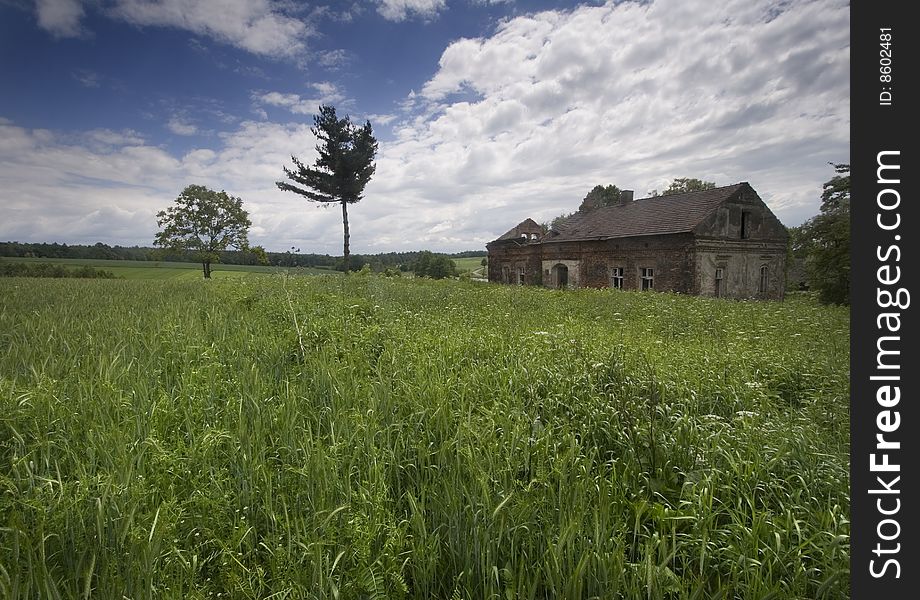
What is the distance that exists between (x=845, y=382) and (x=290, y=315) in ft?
26.5

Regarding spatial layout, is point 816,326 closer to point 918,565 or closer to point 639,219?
point 918,565

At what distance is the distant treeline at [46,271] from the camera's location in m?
21.5

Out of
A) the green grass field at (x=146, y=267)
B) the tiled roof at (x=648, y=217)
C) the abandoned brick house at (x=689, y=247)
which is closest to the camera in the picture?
the abandoned brick house at (x=689, y=247)

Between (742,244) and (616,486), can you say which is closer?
(616,486)

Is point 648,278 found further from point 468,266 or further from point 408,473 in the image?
point 468,266

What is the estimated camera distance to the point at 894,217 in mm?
1842

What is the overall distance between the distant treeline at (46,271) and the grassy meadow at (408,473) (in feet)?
81.0

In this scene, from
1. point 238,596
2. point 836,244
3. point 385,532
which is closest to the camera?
point 238,596

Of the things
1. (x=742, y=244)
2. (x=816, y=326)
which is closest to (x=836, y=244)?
(x=816, y=326)

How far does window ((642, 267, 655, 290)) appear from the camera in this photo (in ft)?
74.4

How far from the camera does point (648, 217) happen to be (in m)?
24.2

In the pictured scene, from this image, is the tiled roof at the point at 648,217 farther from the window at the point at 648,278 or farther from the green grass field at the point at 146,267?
the green grass field at the point at 146,267

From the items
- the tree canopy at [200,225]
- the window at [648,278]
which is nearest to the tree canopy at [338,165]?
the tree canopy at [200,225]

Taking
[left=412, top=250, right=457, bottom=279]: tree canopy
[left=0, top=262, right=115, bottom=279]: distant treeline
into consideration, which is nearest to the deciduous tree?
[left=0, top=262, right=115, bottom=279]: distant treeline
